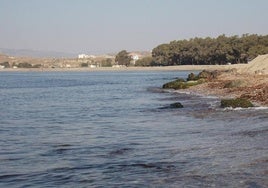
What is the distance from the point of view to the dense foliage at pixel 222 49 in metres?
159

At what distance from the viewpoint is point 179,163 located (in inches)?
547

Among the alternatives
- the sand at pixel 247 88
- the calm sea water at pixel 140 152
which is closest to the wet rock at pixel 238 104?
the sand at pixel 247 88

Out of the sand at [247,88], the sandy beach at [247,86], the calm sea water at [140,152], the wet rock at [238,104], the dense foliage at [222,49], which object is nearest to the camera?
the calm sea water at [140,152]

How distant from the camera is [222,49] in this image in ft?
558

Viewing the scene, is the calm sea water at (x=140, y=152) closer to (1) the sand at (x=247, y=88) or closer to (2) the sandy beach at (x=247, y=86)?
(1) the sand at (x=247, y=88)

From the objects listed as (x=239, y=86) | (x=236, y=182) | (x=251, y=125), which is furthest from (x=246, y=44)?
(x=236, y=182)

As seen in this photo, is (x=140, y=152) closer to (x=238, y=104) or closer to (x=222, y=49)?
(x=238, y=104)

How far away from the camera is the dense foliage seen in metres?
159

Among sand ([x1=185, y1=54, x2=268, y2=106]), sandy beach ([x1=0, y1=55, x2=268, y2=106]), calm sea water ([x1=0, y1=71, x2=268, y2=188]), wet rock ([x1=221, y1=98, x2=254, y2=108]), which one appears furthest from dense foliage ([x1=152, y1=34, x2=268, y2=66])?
calm sea water ([x1=0, y1=71, x2=268, y2=188])

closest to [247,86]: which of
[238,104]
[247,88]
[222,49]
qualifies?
[247,88]

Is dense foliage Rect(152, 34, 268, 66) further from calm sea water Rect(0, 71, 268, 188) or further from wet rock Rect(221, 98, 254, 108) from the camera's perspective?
calm sea water Rect(0, 71, 268, 188)

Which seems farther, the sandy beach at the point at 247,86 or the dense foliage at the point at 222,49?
the dense foliage at the point at 222,49

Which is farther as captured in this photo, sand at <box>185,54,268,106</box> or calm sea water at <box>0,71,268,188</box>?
sand at <box>185,54,268,106</box>

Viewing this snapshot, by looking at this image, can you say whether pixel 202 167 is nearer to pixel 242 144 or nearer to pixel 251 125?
pixel 242 144
